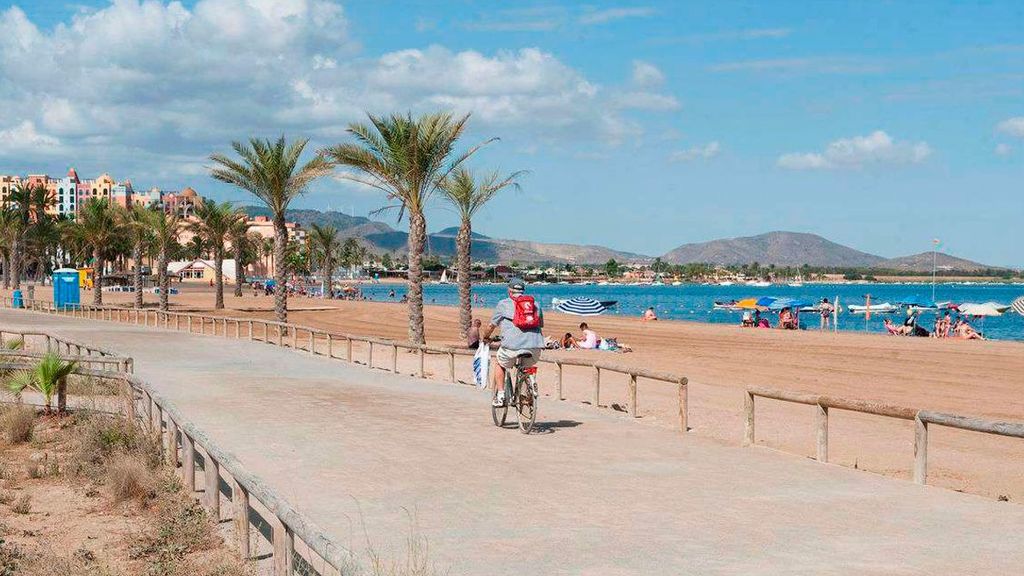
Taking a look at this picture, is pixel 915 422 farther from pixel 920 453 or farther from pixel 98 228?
pixel 98 228

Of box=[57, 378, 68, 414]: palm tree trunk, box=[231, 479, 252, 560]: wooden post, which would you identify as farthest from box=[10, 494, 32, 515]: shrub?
box=[57, 378, 68, 414]: palm tree trunk

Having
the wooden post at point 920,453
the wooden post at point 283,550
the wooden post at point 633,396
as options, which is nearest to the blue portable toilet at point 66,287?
the wooden post at point 633,396

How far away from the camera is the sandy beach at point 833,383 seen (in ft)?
44.9

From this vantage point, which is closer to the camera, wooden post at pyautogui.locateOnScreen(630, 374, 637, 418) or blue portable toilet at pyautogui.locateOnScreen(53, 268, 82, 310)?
wooden post at pyautogui.locateOnScreen(630, 374, 637, 418)

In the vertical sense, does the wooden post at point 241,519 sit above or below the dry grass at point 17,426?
above

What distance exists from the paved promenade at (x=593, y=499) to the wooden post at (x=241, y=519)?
0.60 metres

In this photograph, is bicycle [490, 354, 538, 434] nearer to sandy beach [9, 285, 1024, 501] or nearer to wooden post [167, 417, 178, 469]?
sandy beach [9, 285, 1024, 501]

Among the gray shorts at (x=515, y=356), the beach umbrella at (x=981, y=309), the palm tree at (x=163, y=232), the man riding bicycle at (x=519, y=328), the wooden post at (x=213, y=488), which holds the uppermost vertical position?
the palm tree at (x=163, y=232)

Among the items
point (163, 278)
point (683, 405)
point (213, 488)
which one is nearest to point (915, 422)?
point (683, 405)

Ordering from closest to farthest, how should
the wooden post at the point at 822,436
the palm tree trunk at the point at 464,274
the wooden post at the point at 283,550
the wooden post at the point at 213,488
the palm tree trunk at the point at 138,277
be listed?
the wooden post at the point at 283,550 < the wooden post at the point at 213,488 < the wooden post at the point at 822,436 < the palm tree trunk at the point at 464,274 < the palm tree trunk at the point at 138,277

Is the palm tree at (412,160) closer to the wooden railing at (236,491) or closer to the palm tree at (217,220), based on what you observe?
the wooden railing at (236,491)

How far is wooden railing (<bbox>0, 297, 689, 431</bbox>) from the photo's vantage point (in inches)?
577

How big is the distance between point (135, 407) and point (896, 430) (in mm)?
10846

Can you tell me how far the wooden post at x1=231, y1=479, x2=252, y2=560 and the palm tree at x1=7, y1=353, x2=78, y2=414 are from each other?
9336 millimetres
